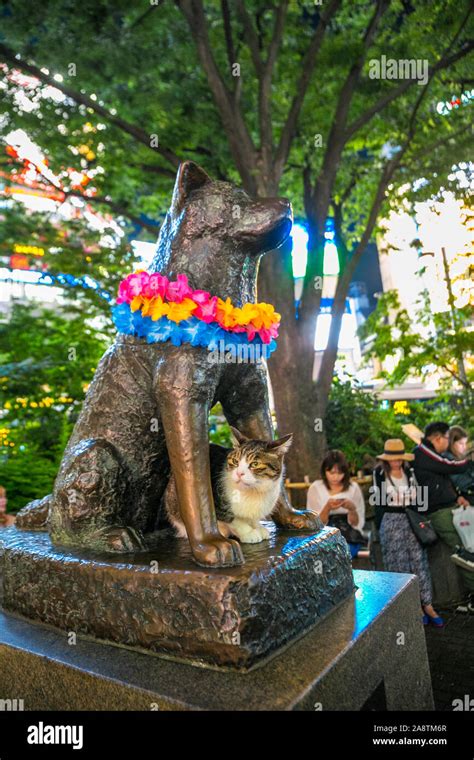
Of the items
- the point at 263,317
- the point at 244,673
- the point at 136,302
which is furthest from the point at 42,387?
the point at 244,673

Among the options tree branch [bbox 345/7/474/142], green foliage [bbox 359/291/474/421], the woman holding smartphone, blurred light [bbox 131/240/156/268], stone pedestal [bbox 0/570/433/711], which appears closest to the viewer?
stone pedestal [bbox 0/570/433/711]

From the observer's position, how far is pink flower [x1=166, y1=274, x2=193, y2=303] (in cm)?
165

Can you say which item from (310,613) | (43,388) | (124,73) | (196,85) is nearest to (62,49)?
(124,73)

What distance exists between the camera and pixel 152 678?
133 centimetres

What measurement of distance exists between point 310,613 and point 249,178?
5.28m

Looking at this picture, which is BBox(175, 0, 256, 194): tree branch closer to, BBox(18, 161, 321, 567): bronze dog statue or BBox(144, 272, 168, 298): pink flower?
BBox(18, 161, 321, 567): bronze dog statue

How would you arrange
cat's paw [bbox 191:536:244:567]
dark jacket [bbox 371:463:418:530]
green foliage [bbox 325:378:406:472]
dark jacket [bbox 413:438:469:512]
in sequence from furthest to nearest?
green foliage [bbox 325:378:406:472]
dark jacket [bbox 413:438:469:512]
dark jacket [bbox 371:463:418:530]
cat's paw [bbox 191:536:244:567]

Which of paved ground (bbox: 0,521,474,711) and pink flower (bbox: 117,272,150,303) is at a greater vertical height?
pink flower (bbox: 117,272,150,303)

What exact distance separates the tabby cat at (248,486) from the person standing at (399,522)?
284 cm

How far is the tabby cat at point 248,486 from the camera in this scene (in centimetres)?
174

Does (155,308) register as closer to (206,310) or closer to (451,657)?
(206,310)

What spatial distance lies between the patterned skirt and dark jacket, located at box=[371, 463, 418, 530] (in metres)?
0.05
